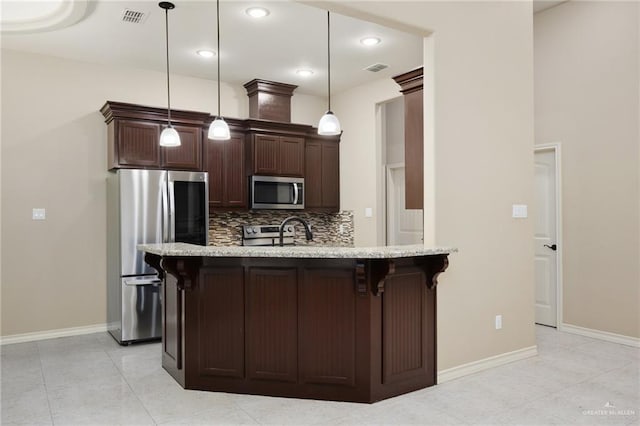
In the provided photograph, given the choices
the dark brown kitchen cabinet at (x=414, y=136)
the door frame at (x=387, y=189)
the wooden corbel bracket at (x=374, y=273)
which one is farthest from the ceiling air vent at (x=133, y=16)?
the door frame at (x=387, y=189)

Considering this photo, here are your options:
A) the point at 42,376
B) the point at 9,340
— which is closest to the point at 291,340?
the point at 42,376

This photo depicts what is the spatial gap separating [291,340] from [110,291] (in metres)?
2.81

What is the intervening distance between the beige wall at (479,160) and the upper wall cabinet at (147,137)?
2.61 meters

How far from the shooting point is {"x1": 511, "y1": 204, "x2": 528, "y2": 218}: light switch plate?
404 centimetres

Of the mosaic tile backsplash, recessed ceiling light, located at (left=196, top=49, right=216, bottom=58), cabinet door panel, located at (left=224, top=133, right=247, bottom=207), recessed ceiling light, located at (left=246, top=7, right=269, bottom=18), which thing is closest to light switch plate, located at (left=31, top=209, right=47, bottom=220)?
the mosaic tile backsplash

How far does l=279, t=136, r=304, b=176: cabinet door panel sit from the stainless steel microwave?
0.10m

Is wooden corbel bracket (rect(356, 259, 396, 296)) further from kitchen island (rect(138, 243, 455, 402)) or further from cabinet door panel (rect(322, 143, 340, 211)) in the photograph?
cabinet door panel (rect(322, 143, 340, 211))

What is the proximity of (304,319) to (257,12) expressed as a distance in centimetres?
253

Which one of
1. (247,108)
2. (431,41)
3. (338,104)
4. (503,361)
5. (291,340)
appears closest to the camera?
(291,340)

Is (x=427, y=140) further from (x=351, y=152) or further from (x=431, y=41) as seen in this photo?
(x=351, y=152)

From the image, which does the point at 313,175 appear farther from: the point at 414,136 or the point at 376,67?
the point at 414,136

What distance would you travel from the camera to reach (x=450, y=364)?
3562mm

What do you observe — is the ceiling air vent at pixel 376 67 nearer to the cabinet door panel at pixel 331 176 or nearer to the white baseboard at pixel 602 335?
the cabinet door panel at pixel 331 176

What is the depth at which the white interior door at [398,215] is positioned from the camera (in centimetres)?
664
